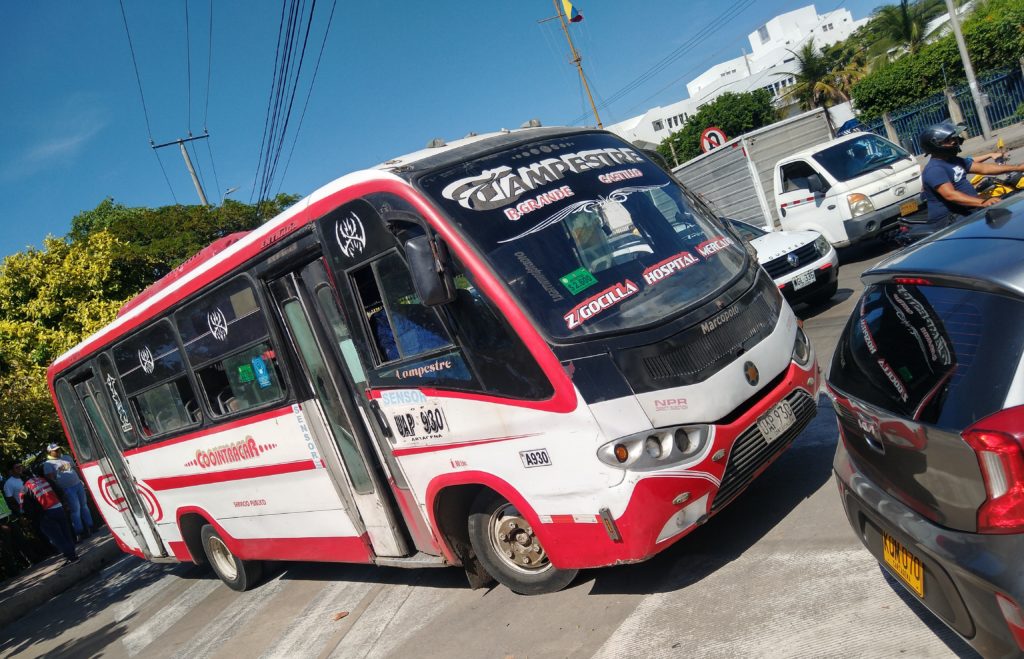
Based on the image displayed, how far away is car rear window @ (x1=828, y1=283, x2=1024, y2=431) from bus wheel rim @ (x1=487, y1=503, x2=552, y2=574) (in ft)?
7.72

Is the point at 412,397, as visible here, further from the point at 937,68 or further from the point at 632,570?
the point at 937,68

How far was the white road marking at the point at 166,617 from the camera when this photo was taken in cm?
848

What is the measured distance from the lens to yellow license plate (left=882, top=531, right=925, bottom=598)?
3096 millimetres

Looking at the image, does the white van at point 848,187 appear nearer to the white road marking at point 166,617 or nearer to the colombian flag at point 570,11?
the white road marking at point 166,617

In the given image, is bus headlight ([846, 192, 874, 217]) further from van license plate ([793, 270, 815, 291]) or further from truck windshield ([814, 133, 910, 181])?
van license plate ([793, 270, 815, 291])

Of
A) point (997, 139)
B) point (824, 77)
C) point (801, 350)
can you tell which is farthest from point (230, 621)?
point (824, 77)

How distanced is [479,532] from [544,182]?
2.37 metres

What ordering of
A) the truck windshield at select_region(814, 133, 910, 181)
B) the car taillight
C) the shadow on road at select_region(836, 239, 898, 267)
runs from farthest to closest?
1. the shadow on road at select_region(836, 239, 898, 267)
2. the truck windshield at select_region(814, 133, 910, 181)
3. the car taillight

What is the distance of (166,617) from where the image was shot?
30.2 ft

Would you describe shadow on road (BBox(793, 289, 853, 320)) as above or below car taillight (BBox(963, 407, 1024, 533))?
below

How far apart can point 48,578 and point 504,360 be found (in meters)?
11.5

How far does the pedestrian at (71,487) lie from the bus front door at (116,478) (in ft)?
15.5

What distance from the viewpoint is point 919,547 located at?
3.02 metres

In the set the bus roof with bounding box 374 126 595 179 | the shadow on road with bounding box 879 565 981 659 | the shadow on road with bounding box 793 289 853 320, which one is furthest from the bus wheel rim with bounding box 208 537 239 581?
the shadow on road with bounding box 793 289 853 320
